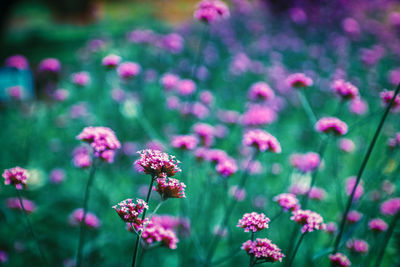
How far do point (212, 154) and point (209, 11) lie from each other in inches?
26.4

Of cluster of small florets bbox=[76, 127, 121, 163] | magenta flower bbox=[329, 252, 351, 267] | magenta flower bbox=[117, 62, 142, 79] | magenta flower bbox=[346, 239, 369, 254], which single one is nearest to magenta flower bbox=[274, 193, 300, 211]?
magenta flower bbox=[329, 252, 351, 267]

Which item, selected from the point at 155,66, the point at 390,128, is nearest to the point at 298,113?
the point at 390,128

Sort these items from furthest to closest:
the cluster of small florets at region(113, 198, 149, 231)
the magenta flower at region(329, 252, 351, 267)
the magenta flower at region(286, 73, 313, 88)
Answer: the magenta flower at region(286, 73, 313, 88)
the magenta flower at region(329, 252, 351, 267)
the cluster of small florets at region(113, 198, 149, 231)

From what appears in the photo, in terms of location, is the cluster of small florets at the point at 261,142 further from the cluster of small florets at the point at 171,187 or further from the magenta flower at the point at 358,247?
the magenta flower at the point at 358,247

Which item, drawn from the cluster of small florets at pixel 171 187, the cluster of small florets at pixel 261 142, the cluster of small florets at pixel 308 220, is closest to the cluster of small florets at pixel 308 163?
the cluster of small florets at pixel 261 142

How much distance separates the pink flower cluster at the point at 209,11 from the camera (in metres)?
1.32

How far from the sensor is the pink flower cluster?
1.32 meters

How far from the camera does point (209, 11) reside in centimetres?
132

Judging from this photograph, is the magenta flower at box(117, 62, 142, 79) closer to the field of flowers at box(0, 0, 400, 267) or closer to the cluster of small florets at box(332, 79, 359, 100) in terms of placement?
the field of flowers at box(0, 0, 400, 267)

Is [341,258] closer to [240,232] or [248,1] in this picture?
[240,232]

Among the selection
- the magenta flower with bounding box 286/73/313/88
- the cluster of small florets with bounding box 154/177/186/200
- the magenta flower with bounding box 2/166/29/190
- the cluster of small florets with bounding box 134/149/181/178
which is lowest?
the cluster of small florets with bounding box 154/177/186/200

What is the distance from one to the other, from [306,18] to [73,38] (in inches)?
139

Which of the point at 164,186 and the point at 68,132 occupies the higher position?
the point at 68,132

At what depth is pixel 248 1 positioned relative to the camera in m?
4.89
